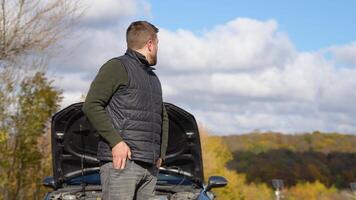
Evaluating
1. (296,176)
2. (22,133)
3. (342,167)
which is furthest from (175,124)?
(296,176)

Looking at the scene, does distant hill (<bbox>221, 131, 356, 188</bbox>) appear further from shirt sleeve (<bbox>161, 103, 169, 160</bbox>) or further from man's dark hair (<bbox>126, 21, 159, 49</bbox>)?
man's dark hair (<bbox>126, 21, 159, 49</bbox>)

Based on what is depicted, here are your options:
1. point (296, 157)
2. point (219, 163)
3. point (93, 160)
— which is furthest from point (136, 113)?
point (296, 157)

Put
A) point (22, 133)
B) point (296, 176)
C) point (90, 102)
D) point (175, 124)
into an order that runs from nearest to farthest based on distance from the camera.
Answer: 1. point (90, 102)
2. point (175, 124)
3. point (22, 133)
4. point (296, 176)

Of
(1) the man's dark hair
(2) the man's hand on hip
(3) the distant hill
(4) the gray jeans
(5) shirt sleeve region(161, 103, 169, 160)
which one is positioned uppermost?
(3) the distant hill

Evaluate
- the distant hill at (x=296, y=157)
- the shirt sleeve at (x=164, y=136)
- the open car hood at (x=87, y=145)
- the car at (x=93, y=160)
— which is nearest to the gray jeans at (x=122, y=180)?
the shirt sleeve at (x=164, y=136)

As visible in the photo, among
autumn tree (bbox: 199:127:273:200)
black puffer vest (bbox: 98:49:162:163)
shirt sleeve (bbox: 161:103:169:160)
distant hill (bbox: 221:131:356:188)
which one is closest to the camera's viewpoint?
black puffer vest (bbox: 98:49:162:163)

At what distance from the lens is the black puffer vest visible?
15.4 feet

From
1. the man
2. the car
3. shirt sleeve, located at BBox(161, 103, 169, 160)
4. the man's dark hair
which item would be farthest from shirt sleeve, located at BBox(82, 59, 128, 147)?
the car

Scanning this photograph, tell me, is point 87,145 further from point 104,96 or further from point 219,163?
point 219,163

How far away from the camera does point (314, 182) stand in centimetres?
10181

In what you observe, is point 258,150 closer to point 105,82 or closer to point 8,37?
point 8,37

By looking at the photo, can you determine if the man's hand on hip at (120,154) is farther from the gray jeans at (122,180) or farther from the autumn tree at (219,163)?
the autumn tree at (219,163)

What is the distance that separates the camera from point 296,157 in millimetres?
98312

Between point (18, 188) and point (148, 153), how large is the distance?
1495 cm
